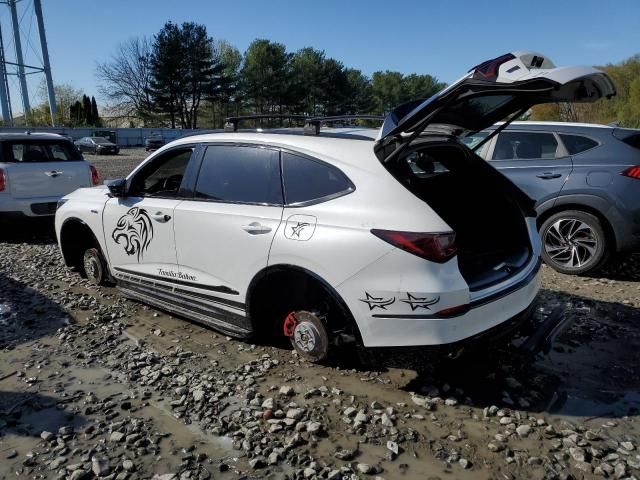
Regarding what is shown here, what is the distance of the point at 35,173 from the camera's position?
7863mm

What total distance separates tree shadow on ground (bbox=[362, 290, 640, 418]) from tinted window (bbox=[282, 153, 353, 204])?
1.09 meters

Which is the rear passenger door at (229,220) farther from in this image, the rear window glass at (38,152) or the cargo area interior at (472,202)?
the rear window glass at (38,152)

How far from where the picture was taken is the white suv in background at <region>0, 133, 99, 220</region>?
302 inches

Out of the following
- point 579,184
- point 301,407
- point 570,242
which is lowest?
point 301,407

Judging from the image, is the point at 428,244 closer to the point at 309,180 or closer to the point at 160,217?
the point at 309,180

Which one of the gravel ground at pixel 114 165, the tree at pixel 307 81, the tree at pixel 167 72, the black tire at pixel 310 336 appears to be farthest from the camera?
the tree at pixel 307 81

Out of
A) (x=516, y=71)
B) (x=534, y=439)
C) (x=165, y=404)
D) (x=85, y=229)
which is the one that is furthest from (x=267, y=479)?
(x=85, y=229)

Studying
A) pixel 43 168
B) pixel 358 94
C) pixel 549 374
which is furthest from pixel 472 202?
pixel 358 94

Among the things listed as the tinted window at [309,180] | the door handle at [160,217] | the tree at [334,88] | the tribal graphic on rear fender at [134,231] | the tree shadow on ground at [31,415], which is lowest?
the tree shadow on ground at [31,415]

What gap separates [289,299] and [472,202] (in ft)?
5.60

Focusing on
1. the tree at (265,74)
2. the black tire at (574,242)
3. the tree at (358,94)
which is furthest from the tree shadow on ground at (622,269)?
the tree at (358,94)

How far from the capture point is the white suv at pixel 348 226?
2.85 meters

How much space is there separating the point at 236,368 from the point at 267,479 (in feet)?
4.04

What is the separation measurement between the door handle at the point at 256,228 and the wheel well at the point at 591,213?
13.3 feet
